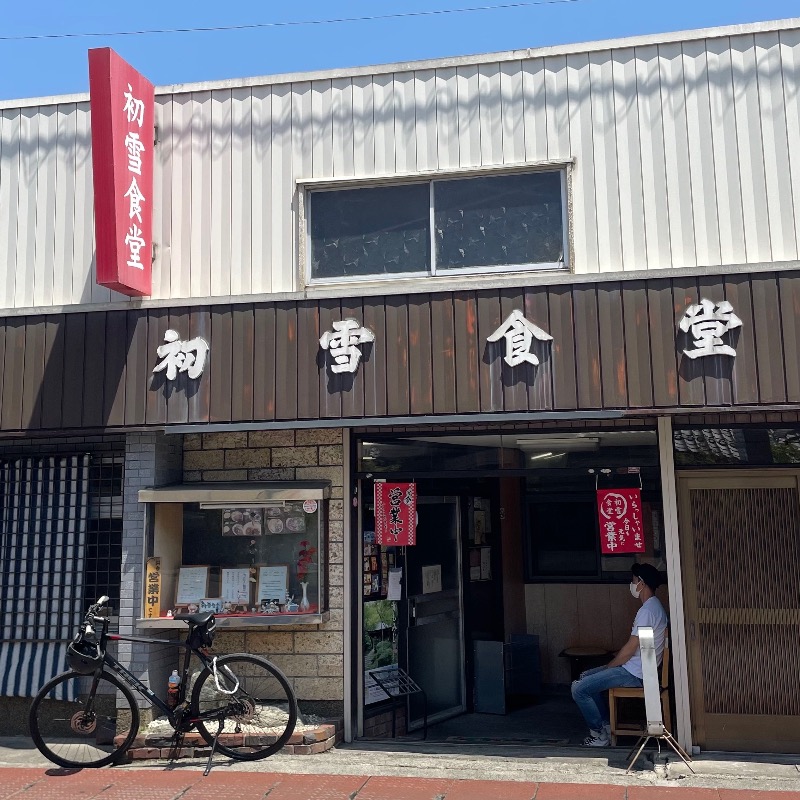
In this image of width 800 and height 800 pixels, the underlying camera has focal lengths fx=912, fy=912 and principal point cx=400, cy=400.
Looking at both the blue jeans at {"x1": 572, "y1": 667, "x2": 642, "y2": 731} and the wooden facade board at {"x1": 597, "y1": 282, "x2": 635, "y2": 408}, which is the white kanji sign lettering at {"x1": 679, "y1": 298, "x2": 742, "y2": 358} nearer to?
the wooden facade board at {"x1": 597, "y1": 282, "x2": 635, "y2": 408}

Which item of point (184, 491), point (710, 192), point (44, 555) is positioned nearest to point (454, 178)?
point (710, 192)

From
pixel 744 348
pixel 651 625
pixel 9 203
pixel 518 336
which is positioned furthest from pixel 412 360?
pixel 9 203

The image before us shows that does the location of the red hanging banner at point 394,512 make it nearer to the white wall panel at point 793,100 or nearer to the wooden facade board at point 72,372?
the wooden facade board at point 72,372

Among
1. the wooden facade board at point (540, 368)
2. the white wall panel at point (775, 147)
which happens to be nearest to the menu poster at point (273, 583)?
the wooden facade board at point (540, 368)

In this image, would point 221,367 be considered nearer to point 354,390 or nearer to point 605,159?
point 354,390

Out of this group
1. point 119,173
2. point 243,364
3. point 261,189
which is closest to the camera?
point 119,173

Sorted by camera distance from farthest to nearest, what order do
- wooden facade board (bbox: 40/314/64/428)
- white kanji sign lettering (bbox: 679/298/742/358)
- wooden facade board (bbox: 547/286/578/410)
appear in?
wooden facade board (bbox: 40/314/64/428) < wooden facade board (bbox: 547/286/578/410) < white kanji sign lettering (bbox: 679/298/742/358)

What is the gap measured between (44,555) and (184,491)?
1917 mm

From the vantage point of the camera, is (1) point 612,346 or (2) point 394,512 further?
(2) point 394,512

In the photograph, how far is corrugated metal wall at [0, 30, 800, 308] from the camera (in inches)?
302

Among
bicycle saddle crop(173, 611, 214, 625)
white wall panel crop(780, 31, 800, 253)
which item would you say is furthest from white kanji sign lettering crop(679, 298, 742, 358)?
bicycle saddle crop(173, 611, 214, 625)

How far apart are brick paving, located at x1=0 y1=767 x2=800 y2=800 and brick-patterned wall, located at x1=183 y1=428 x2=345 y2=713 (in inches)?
45.6

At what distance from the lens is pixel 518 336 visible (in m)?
7.54

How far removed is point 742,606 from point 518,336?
3138 millimetres
